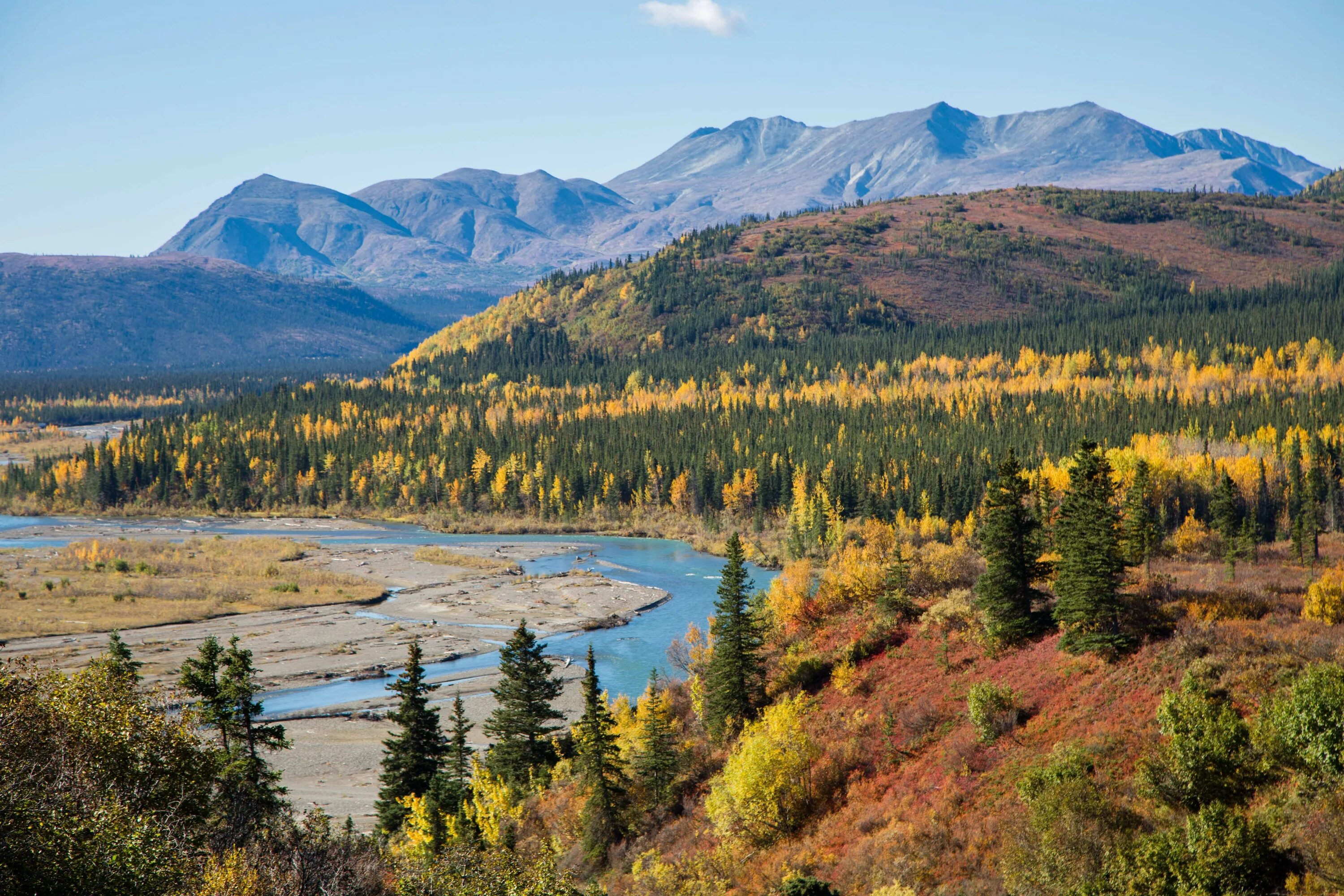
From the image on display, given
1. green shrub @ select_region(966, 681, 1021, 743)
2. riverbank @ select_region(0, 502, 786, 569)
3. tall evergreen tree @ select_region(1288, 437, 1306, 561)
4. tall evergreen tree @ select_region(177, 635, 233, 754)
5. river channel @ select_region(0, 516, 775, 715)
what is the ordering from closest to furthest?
green shrub @ select_region(966, 681, 1021, 743) < tall evergreen tree @ select_region(177, 635, 233, 754) < river channel @ select_region(0, 516, 775, 715) < tall evergreen tree @ select_region(1288, 437, 1306, 561) < riverbank @ select_region(0, 502, 786, 569)

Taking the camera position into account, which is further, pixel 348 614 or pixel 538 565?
pixel 538 565

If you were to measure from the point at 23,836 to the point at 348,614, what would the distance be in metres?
90.1

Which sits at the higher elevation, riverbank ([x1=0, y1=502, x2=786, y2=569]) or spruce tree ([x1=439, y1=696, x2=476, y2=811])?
spruce tree ([x1=439, y1=696, x2=476, y2=811])

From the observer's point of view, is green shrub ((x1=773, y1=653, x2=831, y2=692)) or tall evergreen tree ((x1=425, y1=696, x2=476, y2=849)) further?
green shrub ((x1=773, y1=653, x2=831, y2=692))

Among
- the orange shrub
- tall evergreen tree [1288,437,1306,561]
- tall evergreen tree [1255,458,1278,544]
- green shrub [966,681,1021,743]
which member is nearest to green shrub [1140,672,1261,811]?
green shrub [966,681,1021,743]

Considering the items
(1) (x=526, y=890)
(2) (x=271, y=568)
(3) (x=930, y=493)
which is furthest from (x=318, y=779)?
(3) (x=930, y=493)

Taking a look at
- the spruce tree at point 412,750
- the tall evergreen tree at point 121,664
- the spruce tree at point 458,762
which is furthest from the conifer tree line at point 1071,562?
the tall evergreen tree at point 121,664

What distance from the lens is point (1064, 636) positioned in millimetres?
47625

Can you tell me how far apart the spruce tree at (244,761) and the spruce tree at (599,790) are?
43.1 ft

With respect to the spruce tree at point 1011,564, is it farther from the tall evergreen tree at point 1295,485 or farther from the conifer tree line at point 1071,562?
the tall evergreen tree at point 1295,485

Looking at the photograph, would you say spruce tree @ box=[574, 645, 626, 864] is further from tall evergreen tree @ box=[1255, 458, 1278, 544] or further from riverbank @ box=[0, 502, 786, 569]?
tall evergreen tree @ box=[1255, 458, 1278, 544]

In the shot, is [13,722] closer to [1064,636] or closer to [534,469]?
[1064,636]

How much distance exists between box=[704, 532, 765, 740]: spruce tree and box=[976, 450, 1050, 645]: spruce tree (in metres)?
11.5

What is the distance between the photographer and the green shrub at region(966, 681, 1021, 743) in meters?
44.0
